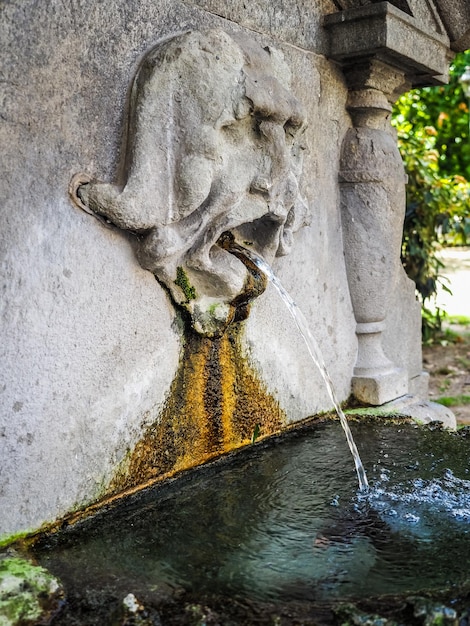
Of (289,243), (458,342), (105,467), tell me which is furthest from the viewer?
(458,342)

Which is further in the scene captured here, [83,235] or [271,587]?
[83,235]

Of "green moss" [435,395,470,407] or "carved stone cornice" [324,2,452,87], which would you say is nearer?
"carved stone cornice" [324,2,452,87]

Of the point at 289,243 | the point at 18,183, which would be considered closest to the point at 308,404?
the point at 289,243

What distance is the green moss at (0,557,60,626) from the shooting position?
1606 millimetres

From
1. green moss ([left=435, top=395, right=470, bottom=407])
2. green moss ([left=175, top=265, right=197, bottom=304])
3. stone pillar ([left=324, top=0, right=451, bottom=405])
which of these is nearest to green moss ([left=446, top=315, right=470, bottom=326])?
green moss ([left=435, top=395, right=470, bottom=407])

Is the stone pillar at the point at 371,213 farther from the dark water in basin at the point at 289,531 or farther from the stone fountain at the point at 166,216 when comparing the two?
the dark water in basin at the point at 289,531

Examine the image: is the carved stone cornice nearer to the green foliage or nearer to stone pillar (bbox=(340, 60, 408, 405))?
stone pillar (bbox=(340, 60, 408, 405))

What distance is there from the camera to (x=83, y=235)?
2.16m

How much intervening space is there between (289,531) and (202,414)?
0.66 metres

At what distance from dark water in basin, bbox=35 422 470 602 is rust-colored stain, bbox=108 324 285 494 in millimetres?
66

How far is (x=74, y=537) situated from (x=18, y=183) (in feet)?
3.04

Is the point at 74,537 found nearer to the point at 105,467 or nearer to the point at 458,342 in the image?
the point at 105,467

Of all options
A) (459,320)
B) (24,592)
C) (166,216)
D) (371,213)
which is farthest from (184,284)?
(459,320)

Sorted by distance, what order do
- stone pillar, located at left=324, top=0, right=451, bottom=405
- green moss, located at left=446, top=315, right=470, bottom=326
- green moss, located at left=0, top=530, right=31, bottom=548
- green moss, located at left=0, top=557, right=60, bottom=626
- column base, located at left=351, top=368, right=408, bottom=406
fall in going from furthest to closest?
green moss, located at left=446, top=315, right=470, bottom=326 < column base, located at left=351, top=368, right=408, bottom=406 < stone pillar, located at left=324, top=0, right=451, bottom=405 < green moss, located at left=0, top=530, right=31, bottom=548 < green moss, located at left=0, top=557, right=60, bottom=626
